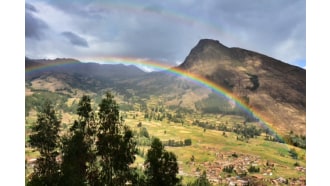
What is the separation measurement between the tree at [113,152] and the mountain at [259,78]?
4754 cm

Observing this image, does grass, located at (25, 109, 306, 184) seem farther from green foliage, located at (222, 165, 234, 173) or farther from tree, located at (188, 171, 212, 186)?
tree, located at (188, 171, 212, 186)

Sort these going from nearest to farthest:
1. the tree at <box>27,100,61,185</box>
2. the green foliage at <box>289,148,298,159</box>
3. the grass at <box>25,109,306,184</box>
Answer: the tree at <box>27,100,61,185</box> < the grass at <box>25,109,306,184</box> < the green foliage at <box>289,148,298,159</box>

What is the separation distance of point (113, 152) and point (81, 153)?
1930 millimetres

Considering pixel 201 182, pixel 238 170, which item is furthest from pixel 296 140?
pixel 201 182

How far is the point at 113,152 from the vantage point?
1962 centimetres

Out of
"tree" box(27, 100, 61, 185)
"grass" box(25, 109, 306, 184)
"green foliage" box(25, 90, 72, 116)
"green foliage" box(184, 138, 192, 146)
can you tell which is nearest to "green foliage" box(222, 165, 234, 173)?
"grass" box(25, 109, 306, 184)

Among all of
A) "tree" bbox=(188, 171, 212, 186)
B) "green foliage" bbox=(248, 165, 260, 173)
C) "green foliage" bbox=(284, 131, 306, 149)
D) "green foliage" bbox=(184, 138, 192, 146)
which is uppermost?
"green foliage" bbox=(284, 131, 306, 149)

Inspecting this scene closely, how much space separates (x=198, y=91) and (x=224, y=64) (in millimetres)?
17131

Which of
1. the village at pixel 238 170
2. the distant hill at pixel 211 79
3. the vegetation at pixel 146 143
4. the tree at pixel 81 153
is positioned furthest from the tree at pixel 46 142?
the distant hill at pixel 211 79

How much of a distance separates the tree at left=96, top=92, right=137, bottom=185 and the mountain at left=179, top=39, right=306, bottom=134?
47544 mm

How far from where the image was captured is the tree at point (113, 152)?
1942 cm

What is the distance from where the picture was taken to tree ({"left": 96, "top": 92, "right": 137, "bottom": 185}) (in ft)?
63.7

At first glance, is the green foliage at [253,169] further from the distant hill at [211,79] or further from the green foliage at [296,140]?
the distant hill at [211,79]

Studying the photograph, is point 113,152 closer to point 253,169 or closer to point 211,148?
point 253,169
